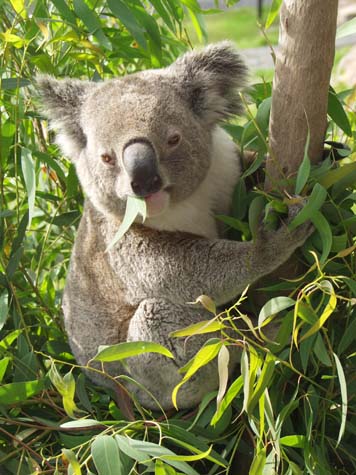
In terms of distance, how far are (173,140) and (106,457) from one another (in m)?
1.00

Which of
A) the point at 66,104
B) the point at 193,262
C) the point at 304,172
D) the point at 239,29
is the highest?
the point at 66,104

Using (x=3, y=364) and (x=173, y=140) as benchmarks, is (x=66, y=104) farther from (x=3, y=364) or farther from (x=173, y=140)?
(x=3, y=364)

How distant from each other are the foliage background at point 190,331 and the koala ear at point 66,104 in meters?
0.08

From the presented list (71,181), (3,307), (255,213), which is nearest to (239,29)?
(71,181)

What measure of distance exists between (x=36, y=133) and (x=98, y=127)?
2.34 ft

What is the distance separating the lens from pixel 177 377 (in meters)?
2.63

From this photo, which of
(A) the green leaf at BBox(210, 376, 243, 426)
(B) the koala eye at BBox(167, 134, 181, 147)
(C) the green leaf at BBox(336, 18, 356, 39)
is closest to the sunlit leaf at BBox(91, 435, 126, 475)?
(A) the green leaf at BBox(210, 376, 243, 426)

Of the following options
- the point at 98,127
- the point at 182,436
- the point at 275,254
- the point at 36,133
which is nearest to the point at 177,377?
the point at 182,436

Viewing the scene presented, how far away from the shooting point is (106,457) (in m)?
1.92

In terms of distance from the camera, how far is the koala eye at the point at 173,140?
243 cm

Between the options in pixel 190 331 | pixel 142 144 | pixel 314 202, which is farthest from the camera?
pixel 142 144

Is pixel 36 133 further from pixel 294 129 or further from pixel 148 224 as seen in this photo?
pixel 294 129

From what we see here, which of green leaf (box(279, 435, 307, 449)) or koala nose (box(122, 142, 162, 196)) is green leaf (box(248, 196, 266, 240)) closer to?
koala nose (box(122, 142, 162, 196))

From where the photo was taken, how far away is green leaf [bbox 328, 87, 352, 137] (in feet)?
8.12
